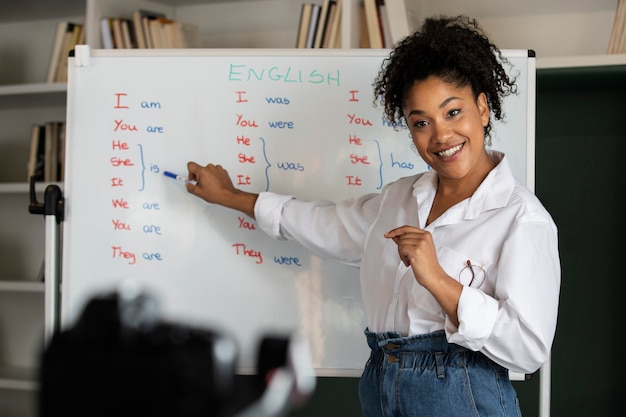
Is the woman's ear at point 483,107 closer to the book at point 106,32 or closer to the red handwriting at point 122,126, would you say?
the red handwriting at point 122,126

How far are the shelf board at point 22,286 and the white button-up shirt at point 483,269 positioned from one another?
1.78 m

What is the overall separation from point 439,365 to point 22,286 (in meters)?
2.08

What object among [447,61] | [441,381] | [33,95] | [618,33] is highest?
[618,33]

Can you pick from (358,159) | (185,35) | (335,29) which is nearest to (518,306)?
(358,159)

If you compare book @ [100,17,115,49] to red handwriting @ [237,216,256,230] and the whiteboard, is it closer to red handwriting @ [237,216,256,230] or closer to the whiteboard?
the whiteboard

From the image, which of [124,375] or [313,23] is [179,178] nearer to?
[313,23]

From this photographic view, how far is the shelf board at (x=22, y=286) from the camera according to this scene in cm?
304

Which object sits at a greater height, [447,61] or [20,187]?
[447,61]

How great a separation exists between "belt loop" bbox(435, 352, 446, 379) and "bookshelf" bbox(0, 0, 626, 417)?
140 cm

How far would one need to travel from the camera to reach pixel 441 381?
1470 millimetres

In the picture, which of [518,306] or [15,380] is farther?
[15,380]

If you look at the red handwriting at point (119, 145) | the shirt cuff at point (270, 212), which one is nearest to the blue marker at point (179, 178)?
the red handwriting at point (119, 145)

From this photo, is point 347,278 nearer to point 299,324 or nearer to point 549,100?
point 299,324

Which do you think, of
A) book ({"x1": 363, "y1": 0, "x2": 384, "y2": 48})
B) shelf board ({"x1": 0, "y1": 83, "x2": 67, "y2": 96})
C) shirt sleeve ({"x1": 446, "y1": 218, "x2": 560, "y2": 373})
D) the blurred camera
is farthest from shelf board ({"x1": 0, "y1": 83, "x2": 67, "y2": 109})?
the blurred camera
